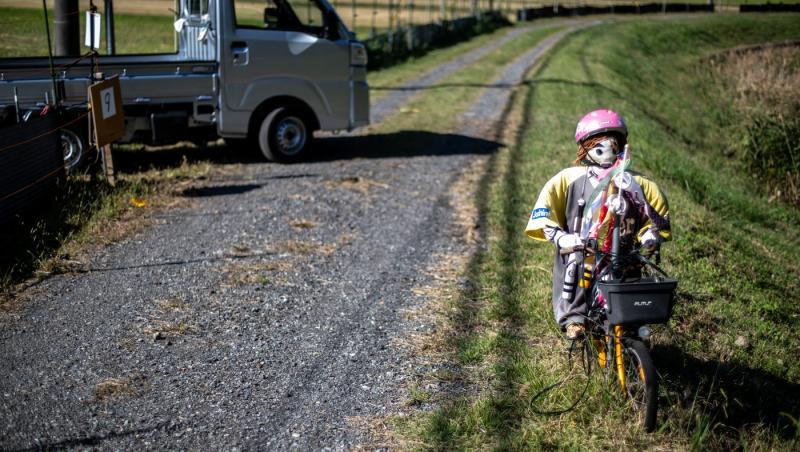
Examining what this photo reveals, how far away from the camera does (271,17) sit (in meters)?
10.4

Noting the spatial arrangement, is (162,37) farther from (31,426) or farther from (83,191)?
(31,426)

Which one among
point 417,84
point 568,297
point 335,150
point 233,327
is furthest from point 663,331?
point 417,84

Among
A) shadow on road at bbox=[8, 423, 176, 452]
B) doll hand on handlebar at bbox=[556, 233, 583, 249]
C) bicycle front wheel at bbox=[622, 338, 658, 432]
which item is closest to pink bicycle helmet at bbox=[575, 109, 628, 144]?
doll hand on handlebar at bbox=[556, 233, 583, 249]

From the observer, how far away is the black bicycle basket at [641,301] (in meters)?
3.91

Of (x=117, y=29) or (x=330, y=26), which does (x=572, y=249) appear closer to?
(x=330, y=26)

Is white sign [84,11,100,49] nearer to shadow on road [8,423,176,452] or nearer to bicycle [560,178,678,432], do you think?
shadow on road [8,423,176,452]

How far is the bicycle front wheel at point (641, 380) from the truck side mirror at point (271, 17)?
7.32 meters

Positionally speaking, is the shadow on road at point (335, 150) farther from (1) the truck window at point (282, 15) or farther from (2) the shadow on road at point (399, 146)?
(1) the truck window at point (282, 15)

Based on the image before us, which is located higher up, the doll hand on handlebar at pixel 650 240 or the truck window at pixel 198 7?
the truck window at pixel 198 7

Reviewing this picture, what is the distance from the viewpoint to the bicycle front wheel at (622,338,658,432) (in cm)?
407

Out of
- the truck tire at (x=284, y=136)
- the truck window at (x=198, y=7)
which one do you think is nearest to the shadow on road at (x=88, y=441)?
the truck tire at (x=284, y=136)

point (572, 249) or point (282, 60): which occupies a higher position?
point (282, 60)

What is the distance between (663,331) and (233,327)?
2959 mm

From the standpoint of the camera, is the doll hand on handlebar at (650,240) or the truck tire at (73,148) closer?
the doll hand on handlebar at (650,240)
